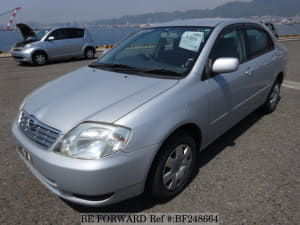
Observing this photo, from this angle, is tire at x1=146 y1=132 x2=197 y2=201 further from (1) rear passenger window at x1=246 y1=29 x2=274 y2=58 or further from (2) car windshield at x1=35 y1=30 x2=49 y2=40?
(2) car windshield at x1=35 y1=30 x2=49 y2=40

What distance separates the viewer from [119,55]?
3.33 meters

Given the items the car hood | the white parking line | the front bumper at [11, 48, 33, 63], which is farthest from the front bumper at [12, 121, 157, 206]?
the front bumper at [11, 48, 33, 63]

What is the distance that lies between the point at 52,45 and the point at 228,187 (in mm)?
10449

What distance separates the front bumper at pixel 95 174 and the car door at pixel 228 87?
1008 mm

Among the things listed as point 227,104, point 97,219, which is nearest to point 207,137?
point 227,104

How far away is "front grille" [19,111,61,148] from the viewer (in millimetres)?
2035

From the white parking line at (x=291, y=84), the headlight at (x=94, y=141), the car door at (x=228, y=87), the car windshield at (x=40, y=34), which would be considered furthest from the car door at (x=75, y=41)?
the headlight at (x=94, y=141)

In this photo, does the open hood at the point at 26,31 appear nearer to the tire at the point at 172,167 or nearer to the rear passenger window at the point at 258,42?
the rear passenger window at the point at 258,42

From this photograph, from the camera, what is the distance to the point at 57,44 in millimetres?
11320

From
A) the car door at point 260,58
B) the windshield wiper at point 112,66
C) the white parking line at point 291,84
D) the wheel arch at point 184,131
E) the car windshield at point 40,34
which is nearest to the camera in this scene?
the wheel arch at point 184,131

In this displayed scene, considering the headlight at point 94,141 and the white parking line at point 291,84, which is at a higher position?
the headlight at point 94,141

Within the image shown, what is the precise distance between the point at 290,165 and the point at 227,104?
3.32ft

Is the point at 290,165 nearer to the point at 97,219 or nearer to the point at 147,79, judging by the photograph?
the point at 147,79

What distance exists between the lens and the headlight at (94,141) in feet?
6.24
